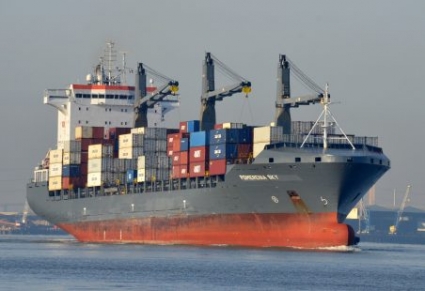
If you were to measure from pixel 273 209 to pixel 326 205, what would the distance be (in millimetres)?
3382

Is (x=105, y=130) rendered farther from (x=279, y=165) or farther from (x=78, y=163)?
(x=279, y=165)

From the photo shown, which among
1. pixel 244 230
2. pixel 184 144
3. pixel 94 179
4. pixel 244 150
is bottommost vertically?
pixel 244 230

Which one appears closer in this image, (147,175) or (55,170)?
(147,175)

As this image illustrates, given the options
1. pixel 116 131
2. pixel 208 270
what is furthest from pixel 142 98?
pixel 208 270

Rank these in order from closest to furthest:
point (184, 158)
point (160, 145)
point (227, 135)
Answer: point (227, 135) → point (184, 158) → point (160, 145)

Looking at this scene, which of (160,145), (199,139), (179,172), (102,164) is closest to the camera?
(199,139)

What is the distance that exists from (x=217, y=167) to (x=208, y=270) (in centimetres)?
1983

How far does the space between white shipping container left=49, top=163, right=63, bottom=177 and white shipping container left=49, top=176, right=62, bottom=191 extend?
24cm

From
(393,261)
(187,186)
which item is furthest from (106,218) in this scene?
(393,261)

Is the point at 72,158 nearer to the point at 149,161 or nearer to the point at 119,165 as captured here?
the point at 119,165

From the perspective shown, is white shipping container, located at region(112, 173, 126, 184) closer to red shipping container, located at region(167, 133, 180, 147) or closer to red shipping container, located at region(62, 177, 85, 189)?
red shipping container, located at region(62, 177, 85, 189)

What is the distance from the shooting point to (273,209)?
2830 inches

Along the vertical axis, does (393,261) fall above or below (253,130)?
below

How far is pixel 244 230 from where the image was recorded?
239ft
